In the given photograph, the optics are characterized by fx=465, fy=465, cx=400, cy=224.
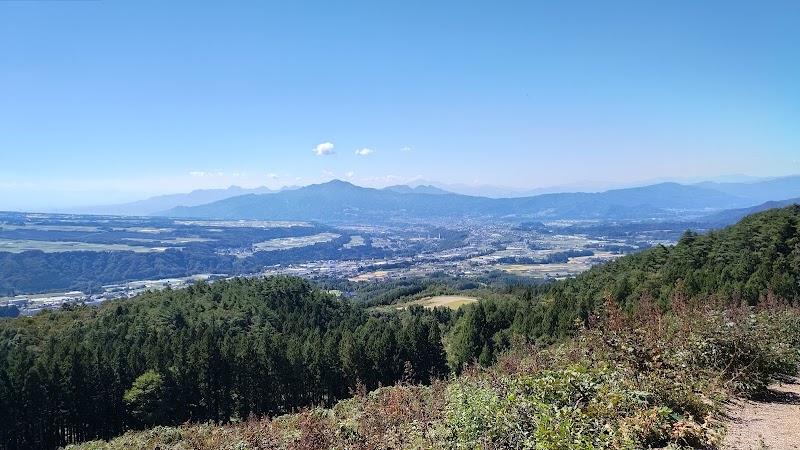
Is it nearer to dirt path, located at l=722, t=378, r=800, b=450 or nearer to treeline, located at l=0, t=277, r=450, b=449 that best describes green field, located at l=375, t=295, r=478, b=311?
treeline, located at l=0, t=277, r=450, b=449

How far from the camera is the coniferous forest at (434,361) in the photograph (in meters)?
5.66

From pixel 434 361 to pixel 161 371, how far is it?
2124cm

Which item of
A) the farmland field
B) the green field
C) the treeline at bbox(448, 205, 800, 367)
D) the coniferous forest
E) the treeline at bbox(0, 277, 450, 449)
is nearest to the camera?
the coniferous forest

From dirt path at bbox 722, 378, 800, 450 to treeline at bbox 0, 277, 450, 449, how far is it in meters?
16.9

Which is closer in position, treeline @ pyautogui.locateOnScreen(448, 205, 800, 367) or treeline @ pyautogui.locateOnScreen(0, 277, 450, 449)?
treeline @ pyautogui.locateOnScreen(448, 205, 800, 367)

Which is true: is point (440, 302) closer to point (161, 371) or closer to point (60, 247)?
point (161, 371)

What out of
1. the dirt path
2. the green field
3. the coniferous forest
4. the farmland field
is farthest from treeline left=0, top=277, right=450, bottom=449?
the farmland field

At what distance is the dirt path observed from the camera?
5.67 m

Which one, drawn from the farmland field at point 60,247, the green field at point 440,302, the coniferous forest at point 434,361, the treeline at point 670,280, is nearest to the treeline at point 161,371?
the coniferous forest at point 434,361

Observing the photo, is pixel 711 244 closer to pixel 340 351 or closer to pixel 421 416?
pixel 340 351

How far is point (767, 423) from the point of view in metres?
6.52

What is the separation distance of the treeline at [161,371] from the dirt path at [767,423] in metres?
16.9

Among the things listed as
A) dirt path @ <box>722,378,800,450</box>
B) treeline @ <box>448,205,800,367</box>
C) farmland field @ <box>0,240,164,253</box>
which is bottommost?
farmland field @ <box>0,240,164,253</box>

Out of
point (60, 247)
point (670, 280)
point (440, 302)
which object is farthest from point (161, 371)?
point (60, 247)
